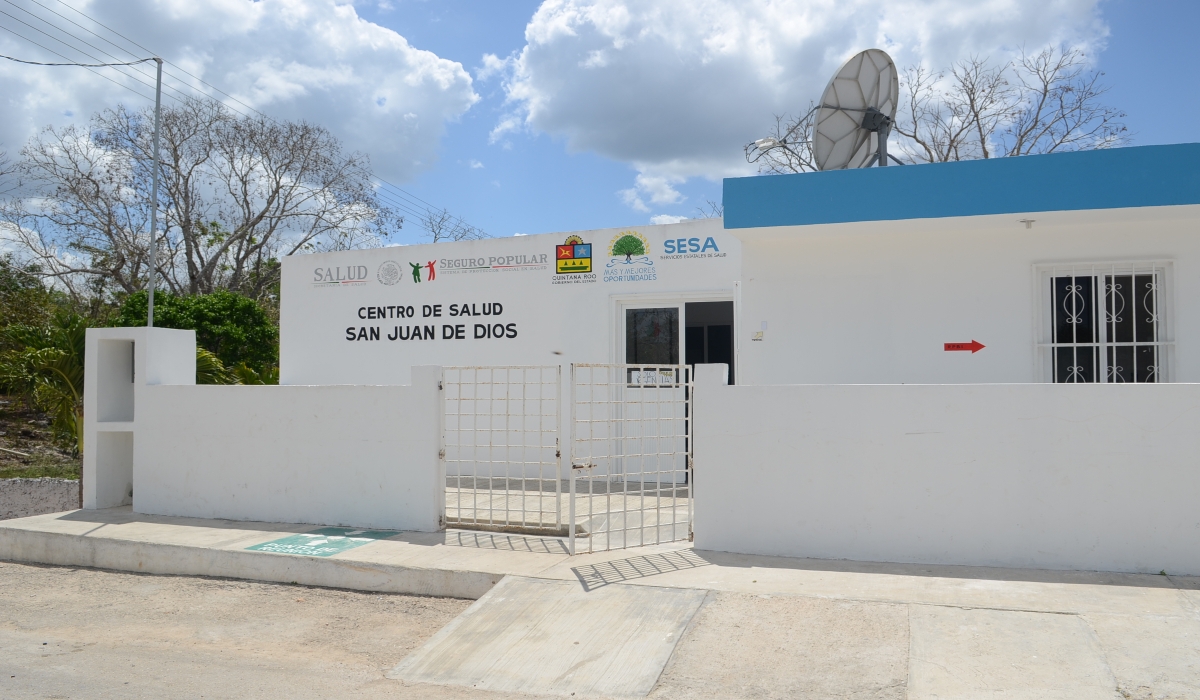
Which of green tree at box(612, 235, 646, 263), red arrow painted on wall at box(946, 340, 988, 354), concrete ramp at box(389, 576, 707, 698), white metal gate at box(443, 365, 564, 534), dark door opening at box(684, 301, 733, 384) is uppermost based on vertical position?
green tree at box(612, 235, 646, 263)

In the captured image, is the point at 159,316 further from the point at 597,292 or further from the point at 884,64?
the point at 884,64

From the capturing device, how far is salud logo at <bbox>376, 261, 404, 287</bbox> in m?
12.0

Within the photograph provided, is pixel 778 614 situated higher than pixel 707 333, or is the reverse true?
pixel 707 333

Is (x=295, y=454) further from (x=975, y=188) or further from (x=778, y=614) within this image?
(x=975, y=188)

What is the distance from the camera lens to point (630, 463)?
10430 mm

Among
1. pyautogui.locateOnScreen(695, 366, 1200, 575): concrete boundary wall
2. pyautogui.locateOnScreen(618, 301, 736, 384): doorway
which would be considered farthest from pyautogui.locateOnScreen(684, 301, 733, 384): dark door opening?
pyautogui.locateOnScreen(695, 366, 1200, 575): concrete boundary wall

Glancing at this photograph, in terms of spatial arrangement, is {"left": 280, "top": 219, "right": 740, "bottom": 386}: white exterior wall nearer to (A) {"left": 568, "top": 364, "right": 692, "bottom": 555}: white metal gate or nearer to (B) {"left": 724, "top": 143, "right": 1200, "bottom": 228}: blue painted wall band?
(A) {"left": 568, "top": 364, "right": 692, "bottom": 555}: white metal gate

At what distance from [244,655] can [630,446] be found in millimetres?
5842

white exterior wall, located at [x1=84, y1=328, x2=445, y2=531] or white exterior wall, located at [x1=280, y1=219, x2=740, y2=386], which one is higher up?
white exterior wall, located at [x1=280, y1=219, x2=740, y2=386]

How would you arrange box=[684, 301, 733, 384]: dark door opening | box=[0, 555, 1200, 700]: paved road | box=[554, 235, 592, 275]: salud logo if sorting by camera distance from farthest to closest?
box=[554, 235, 592, 275]: salud logo, box=[684, 301, 733, 384]: dark door opening, box=[0, 555, 1200, 700]: paved road

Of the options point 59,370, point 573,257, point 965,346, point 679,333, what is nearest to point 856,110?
→ point 965,346

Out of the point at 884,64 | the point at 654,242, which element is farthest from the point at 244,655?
the point at 884,64

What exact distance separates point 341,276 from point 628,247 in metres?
4.32

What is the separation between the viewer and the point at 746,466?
22.5 ft
